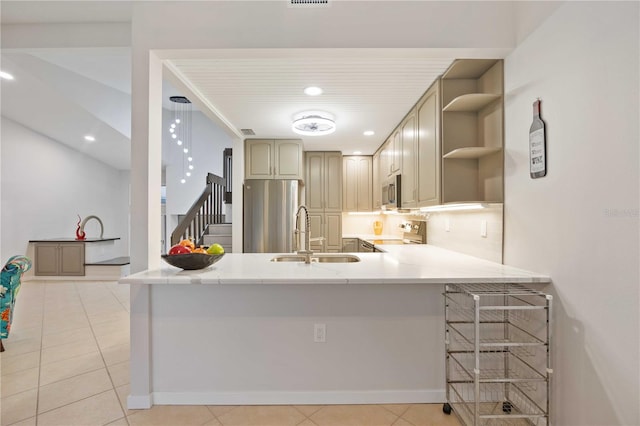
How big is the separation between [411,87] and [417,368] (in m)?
2.36

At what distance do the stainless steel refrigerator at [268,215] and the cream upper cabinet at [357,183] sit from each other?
54.5 inches

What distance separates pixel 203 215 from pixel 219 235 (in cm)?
43

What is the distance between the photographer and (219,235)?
5.17 m

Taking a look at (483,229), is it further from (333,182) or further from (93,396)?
(333,182)

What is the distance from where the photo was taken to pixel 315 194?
17.9 ft

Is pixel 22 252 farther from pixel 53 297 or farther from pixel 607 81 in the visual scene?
pixel 607 81

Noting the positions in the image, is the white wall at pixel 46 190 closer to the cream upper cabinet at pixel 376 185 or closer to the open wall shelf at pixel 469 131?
the cream upper cabinet at pixel 376 185

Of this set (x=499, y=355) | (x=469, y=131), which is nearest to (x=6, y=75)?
(x=469, y=131)

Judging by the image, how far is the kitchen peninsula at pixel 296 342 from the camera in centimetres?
201

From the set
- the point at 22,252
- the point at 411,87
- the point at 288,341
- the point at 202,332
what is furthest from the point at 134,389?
the point at 22,252

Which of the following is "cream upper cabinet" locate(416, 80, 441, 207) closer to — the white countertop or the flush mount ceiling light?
the white countertop

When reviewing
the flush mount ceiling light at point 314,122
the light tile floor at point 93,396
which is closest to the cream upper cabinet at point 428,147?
the flush mount ceiling light at point 314,122

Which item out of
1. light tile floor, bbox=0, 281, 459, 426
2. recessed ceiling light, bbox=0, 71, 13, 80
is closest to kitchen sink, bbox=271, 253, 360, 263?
light tile floor, bbox=0, 281, 459, 426

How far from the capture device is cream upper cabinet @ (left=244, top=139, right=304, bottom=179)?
461cm
